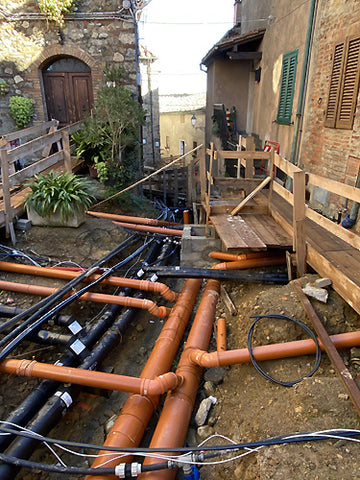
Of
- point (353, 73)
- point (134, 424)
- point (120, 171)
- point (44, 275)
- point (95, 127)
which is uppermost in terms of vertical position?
point (353, 73)

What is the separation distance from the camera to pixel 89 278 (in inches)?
212

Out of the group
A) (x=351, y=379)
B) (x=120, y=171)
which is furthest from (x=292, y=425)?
(x=120, y=171)

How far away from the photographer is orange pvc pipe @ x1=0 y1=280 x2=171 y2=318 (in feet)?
16.3

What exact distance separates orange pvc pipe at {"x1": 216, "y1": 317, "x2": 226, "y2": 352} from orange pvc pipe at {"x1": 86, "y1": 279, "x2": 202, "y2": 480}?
58cm

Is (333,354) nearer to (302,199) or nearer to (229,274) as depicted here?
(302,199)

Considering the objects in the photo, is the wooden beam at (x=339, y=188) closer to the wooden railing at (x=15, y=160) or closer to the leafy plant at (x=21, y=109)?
the wooden railing at (x=15, y=160)

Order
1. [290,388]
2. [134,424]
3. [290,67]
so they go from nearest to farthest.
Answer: [290,388], [134,424], [290,67]

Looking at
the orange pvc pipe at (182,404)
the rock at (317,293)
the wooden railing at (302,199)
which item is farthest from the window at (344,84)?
the orange pvc pipe at (182,404)

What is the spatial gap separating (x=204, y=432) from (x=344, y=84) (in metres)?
6.03

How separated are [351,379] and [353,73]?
525 centimetres

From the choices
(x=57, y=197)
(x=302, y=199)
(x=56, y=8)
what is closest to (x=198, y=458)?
(x=302, y=199)

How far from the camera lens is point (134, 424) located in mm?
3416

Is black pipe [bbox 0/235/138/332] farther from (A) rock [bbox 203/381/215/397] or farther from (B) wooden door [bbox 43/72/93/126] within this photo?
(B) wooden door [bbox 43/72/93/126]

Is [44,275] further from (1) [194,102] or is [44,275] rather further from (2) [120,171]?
(1) [194,102]
